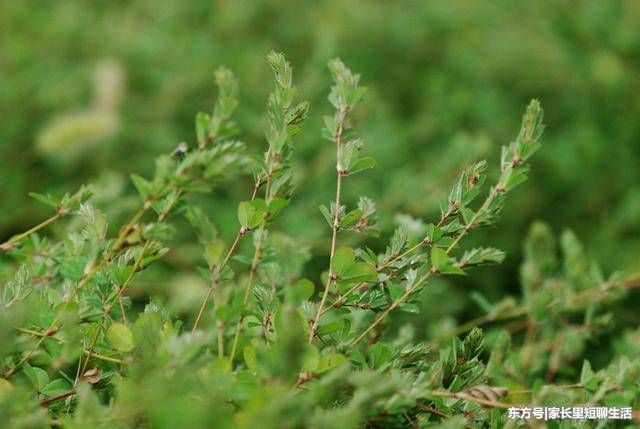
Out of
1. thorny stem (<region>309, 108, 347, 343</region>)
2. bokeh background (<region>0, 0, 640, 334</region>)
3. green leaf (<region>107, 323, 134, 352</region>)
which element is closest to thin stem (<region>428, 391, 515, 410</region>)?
thorny stem (<region>309, 108, 347, 343</region>)

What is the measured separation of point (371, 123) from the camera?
1.74 metres

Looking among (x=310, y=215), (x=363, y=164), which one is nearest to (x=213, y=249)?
(x=363, y=164)

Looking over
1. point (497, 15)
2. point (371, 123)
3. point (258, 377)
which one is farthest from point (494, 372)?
point (497, 15)

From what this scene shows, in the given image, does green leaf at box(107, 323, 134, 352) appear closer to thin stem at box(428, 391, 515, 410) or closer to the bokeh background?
thin stem at box(428, 391, 515, 410)

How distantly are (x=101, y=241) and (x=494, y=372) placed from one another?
0.38 meters

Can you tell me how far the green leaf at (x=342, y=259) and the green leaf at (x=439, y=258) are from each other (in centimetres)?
6

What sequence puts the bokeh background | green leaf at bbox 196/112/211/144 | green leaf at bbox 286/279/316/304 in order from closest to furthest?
green leaf at bbox 286/279/316/304, green leaf at bbox 196/112/211/144, the bokeh background

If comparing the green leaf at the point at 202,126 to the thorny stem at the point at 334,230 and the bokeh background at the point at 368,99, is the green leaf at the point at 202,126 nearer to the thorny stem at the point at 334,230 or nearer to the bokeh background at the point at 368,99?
the thorny stem at the point at 334,230

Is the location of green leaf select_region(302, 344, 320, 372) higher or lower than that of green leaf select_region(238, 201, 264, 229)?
lower

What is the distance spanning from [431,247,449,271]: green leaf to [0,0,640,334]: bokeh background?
70cm

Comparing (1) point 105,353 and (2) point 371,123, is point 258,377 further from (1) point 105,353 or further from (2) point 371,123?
(2) point 371,123

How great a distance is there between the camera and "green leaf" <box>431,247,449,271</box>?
22.6 inches

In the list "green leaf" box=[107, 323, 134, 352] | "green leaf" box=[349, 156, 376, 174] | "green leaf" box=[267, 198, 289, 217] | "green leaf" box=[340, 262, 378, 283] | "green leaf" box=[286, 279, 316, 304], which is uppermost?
"green leaf" box=[349, 156, 376, 174]

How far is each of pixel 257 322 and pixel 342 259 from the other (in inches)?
4.0
